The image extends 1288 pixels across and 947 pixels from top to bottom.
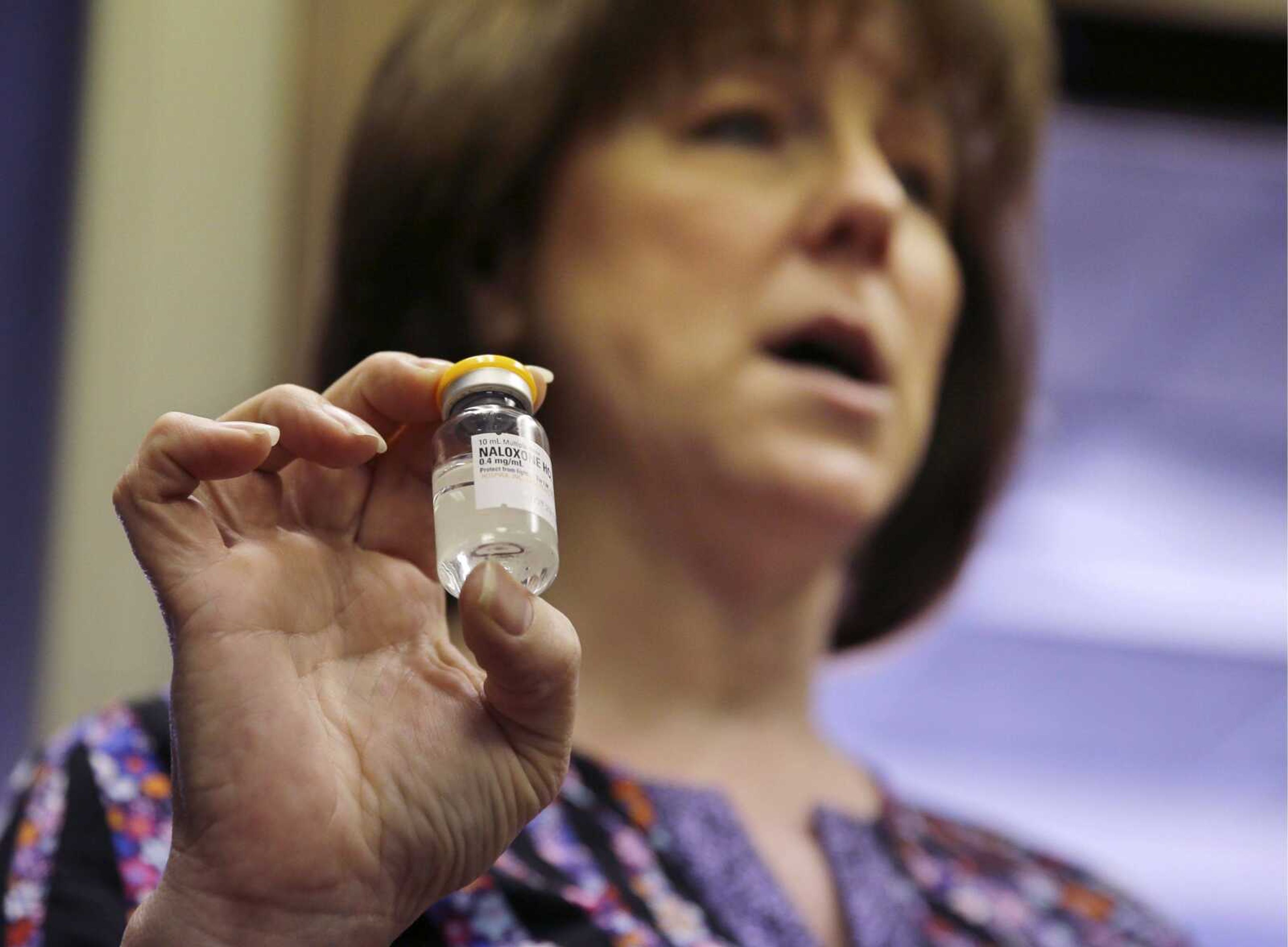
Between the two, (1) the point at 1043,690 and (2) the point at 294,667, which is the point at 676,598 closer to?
(2) the point at 294,667

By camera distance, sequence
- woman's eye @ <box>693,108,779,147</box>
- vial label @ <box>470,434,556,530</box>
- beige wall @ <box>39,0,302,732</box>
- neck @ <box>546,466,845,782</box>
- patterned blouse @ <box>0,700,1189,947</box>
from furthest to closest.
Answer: beige wall @ <box>39,0,302,732</box> < woman's eye @ <box>693,108,779,147</box> < neck @ <box>546,466,845,782</box> < patterned blouse @ <box>0,700,1189,947</box> < vial label @ <box>470,434,556,530</box>

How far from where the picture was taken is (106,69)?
4.24 ft

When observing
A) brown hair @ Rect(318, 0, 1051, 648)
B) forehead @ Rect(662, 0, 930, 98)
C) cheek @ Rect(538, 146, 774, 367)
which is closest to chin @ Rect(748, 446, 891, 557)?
cheek @ Rect(538, 146, 774, 367)

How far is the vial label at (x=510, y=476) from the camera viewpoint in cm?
48

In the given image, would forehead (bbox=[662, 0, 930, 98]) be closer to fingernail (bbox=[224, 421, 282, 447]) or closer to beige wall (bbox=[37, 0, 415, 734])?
beige wall (bbox=[37, 0, 415, 734])

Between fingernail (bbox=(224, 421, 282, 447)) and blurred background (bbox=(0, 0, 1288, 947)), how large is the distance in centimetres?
47

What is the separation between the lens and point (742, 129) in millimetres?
1042

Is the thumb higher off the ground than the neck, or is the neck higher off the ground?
the thumb

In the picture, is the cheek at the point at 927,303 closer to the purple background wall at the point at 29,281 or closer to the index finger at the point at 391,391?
the index finger at the point at 391,391

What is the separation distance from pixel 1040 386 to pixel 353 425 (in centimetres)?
→ 96

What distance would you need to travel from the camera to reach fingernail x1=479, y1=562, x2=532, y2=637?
1.58 feet

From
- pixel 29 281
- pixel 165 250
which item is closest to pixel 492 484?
pixel 165 250

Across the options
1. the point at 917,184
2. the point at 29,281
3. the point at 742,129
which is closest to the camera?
the point at 742,129

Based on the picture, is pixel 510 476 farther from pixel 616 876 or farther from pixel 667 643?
pixel 667 643
